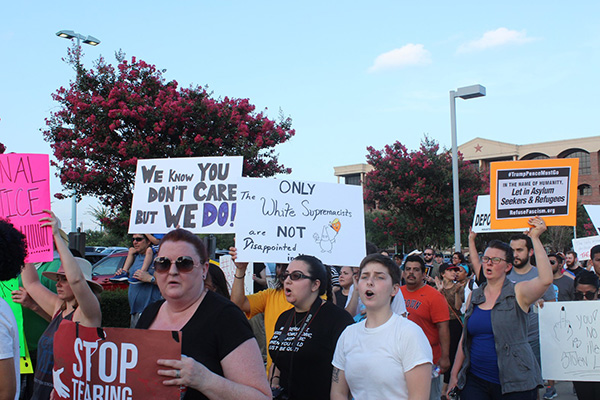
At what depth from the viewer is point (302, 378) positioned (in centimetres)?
422

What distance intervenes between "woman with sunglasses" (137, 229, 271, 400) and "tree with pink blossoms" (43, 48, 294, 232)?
1219 centimetres

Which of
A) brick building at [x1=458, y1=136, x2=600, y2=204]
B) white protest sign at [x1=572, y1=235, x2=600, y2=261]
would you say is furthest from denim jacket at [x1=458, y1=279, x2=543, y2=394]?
brick building at [x1=458, y1=136, x2=600, y2=204]

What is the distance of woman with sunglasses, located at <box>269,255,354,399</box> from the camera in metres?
4.22

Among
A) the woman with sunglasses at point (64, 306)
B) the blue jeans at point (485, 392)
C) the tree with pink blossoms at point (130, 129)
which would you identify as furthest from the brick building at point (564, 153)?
the woman with sunglasses at point (64, 306)

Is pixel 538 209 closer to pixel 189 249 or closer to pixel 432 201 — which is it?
pixel 189 249

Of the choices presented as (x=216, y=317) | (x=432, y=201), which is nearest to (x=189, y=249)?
(x=216, y=317)

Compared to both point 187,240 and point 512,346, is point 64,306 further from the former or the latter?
point 512,346

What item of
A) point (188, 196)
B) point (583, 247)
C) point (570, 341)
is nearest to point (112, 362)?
point (188, 196)

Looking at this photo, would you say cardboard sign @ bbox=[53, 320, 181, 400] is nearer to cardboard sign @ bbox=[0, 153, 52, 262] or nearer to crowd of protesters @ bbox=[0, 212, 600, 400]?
crowd of protesters @ bbox=[0, 212, 600, 400]

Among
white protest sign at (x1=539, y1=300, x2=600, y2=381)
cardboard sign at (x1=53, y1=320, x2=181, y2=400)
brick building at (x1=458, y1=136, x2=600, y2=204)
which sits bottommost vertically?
white protest sign at (x1=539, y1=300, x2=600, y2=381)

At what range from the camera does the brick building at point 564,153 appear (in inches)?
2340

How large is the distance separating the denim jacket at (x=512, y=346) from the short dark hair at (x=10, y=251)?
11.9 ft

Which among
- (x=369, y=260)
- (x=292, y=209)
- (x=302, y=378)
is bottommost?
(x=302, y=378)

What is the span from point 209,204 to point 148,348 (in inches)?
168
